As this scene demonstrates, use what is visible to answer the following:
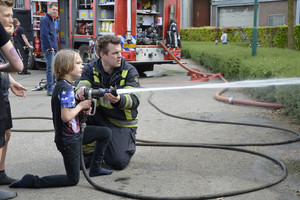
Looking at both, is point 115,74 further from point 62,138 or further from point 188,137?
point 188,137

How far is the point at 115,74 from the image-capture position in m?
4.60

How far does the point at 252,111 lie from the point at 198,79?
4.67 meters

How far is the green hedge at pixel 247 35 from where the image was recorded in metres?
23.1

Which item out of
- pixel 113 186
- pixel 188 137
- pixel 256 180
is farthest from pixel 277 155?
pixel 113 186

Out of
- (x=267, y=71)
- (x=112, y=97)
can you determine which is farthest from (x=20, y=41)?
(x=112, y=97)

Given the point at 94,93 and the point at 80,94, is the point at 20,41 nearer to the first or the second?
the point at 80,94

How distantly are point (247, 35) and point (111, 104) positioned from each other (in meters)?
24.1

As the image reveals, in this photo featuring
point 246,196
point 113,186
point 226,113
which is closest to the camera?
point 246,196

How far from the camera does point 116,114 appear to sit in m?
4.57

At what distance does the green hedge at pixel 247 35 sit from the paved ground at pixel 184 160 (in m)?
15.8

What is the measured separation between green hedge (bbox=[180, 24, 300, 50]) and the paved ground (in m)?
15.8

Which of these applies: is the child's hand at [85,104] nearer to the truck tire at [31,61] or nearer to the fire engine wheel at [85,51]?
the fire engine wheel at [85,51]

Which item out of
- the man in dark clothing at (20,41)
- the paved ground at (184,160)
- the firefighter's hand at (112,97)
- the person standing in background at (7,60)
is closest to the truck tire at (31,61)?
the man in dark clothing at (20,41)

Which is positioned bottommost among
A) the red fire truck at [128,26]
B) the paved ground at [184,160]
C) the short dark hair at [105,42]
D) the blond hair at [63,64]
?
the paved ground at [184,160]
